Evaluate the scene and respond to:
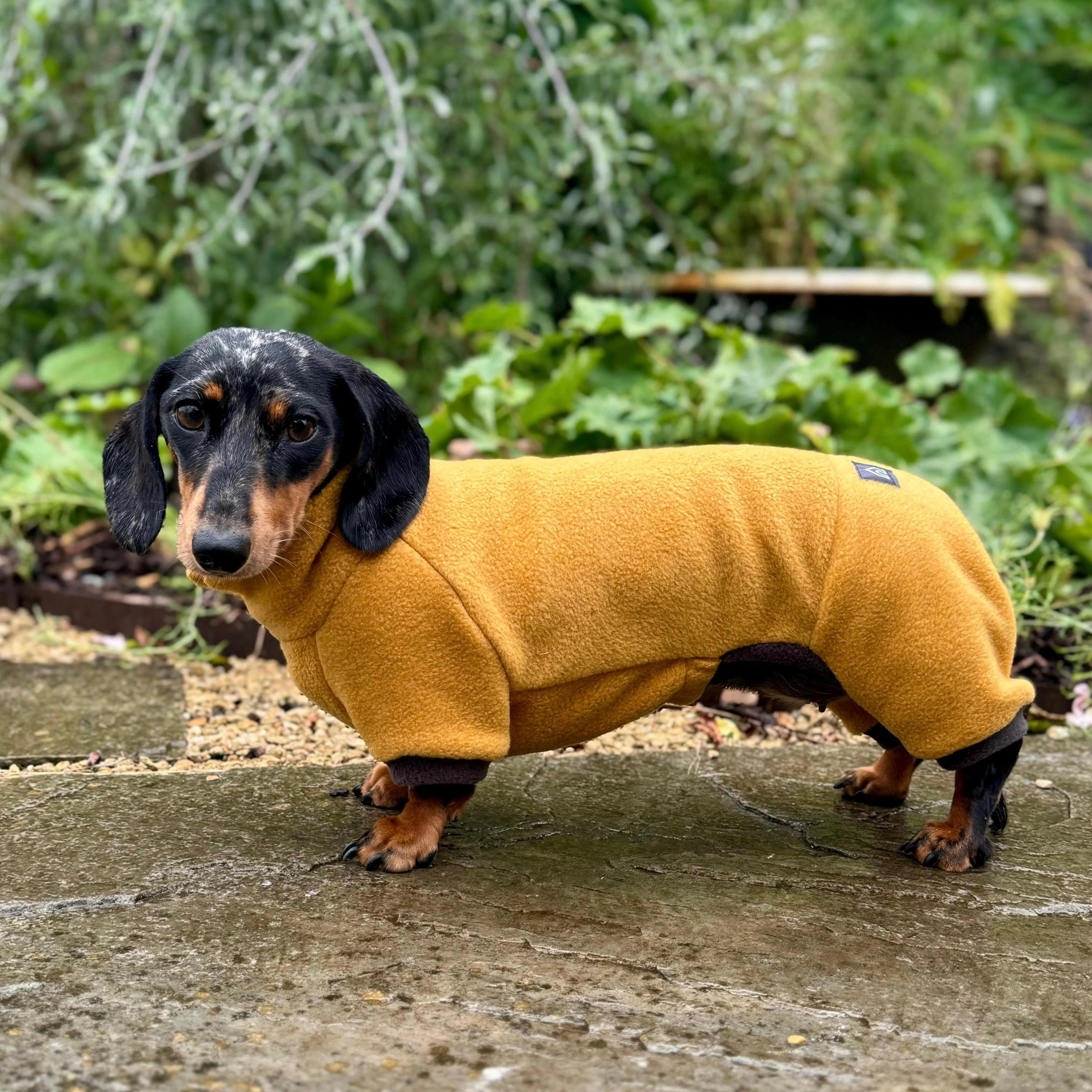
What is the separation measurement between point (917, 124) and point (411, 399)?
10.3ft

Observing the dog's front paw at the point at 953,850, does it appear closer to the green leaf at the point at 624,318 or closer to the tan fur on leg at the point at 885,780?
the tan fur on leg at the point at 885,780

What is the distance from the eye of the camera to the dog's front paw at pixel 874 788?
2.67m

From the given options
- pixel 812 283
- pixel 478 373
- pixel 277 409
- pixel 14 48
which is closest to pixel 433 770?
pixel 277 409

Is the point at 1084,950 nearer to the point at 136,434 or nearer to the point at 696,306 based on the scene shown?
the point at 136,434

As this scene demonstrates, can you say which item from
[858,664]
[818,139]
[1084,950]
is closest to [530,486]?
[858,664]

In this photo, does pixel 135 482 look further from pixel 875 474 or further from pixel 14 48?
pixel 14 48

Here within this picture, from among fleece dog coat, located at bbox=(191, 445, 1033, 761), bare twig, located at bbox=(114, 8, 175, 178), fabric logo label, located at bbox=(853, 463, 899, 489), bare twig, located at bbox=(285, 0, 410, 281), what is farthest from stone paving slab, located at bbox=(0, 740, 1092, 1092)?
bare twig, located at bbox=(114, 8, 175, 178)

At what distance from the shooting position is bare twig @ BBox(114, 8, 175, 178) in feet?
14.3

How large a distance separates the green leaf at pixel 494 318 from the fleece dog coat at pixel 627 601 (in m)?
2.00

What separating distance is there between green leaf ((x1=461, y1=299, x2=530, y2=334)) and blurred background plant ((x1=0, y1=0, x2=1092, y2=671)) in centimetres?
1

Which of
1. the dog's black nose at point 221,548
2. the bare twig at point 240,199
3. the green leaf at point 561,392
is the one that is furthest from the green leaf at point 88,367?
the dog's black nose at point 221,548

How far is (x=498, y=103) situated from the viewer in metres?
4.95

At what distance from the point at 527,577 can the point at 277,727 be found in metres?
1.13

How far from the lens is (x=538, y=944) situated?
196 cm
